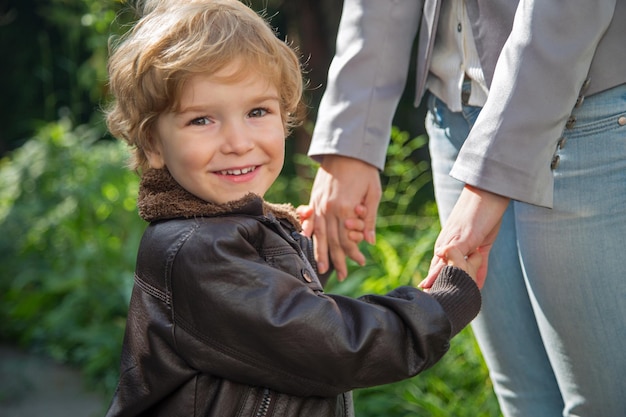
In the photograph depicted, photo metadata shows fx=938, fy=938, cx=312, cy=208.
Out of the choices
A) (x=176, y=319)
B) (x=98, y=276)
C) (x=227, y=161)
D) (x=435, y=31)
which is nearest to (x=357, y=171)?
(x=435, y=31)

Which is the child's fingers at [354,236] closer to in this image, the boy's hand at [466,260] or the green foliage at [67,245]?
the boy's hand at [466,260]

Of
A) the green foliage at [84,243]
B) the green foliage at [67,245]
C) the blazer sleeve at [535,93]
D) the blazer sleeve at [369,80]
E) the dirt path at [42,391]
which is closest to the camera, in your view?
the blazer sleeve at [535,93]

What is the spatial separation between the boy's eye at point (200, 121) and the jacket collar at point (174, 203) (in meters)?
0.15

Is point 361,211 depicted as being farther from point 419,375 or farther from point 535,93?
point 419,375

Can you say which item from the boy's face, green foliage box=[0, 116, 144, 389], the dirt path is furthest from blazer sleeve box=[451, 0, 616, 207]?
green foliage box=[0, 116, 144, 389]

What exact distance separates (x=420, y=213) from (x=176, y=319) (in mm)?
4112

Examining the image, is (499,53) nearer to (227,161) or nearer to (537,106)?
(537,106)

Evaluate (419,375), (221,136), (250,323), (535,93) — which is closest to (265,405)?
(250,323)

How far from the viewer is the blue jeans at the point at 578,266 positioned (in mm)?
1987

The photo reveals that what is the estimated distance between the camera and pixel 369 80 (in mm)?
2488

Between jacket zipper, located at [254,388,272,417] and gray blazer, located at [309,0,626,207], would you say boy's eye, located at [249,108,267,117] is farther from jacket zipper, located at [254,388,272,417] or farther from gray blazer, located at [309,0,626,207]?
jacket zipper, located at [254,388,272,417]

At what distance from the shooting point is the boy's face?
195 cm

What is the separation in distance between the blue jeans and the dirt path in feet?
8.58

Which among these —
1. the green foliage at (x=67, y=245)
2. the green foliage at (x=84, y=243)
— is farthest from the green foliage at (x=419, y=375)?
the green foliage at (x=67, y=245)
